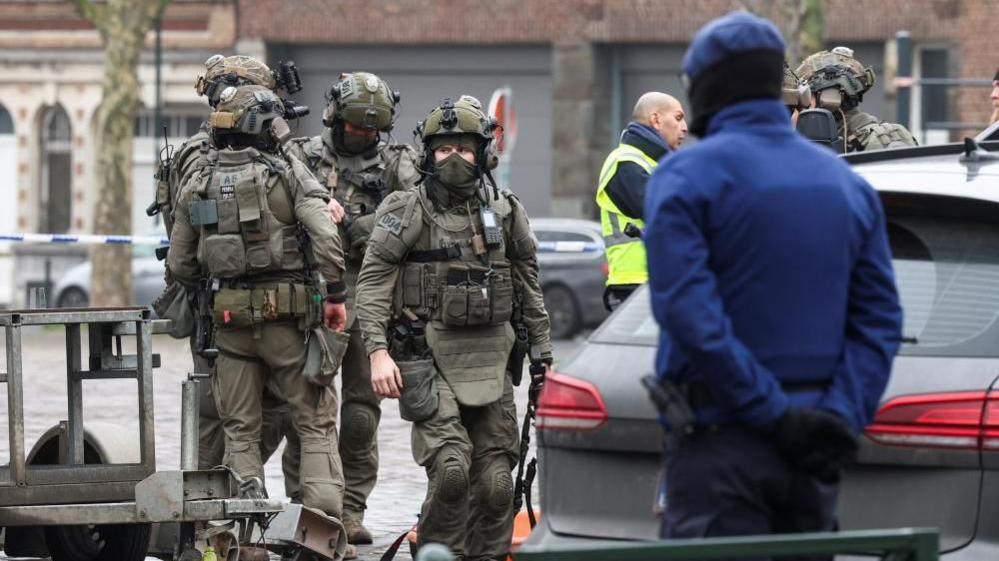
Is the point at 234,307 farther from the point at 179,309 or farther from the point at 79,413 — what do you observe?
the point at 79,413

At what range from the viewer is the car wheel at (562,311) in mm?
25422

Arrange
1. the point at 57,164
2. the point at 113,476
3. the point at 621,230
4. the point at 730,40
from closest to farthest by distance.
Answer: the point at 730,40, the point at 113,476, the point at 621,230, the point at 57,164

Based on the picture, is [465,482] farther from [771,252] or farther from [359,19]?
[359,19]

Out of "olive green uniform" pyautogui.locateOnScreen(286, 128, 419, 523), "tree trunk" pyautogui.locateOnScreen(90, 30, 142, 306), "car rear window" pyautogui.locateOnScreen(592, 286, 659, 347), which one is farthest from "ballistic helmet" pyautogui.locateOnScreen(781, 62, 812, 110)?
"tree trunk" pyautogui.locateOnScreen(90, 30, 142, 306)

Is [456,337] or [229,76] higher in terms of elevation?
[229,76]

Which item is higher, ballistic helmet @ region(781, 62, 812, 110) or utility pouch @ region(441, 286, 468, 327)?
ballistic helmet @ region(781, 62, 812, 110)

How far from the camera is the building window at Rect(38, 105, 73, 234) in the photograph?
36.8 metres

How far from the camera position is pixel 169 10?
1412 inches

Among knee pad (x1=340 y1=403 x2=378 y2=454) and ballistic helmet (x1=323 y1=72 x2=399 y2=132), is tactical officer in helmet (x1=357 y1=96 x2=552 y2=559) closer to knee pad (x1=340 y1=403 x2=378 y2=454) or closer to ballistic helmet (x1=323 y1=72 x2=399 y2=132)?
ballistic helmet (x1=323 y1=72 x2=399 y2=132)

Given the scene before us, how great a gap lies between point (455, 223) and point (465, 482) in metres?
0.96

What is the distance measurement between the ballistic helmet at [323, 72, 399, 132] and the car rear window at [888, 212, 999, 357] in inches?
153

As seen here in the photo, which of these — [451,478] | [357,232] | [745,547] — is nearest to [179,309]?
[357,232]

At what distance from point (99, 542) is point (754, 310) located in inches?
173

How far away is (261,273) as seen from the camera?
845 centimetres
